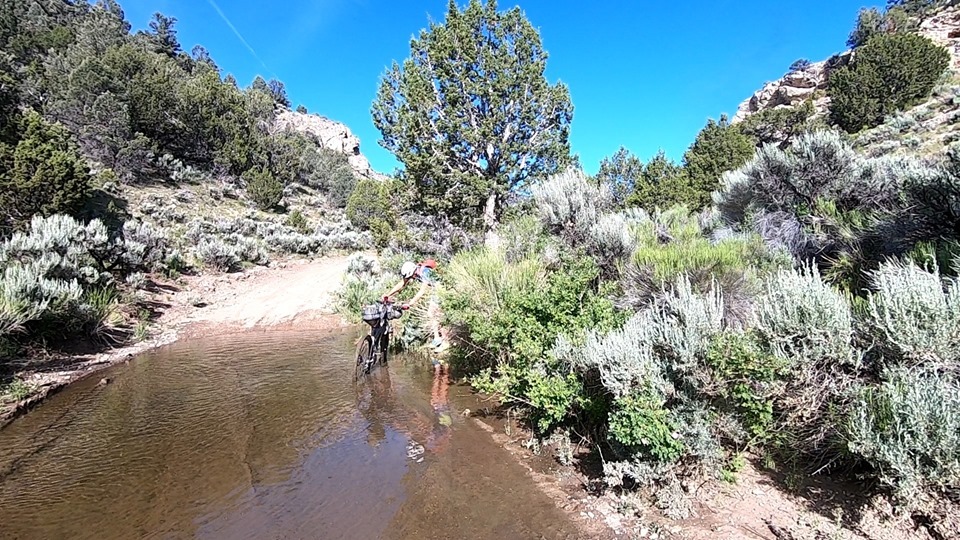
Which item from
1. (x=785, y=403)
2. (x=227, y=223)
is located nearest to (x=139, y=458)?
(x=785, y=403)

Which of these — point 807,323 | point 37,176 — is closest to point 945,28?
point 807,323

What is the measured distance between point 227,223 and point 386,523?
21.4 metres

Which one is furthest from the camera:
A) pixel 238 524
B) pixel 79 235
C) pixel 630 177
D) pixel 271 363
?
pixel 630 177

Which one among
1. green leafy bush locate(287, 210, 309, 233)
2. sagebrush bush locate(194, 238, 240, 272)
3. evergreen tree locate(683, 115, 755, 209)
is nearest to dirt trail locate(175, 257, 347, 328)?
sagebrush bush locate(194, 238, 240, 272)

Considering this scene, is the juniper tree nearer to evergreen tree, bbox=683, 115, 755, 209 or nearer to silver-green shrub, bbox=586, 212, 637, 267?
silver-green shrub, bbox=586, 212, 637, 267

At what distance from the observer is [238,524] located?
336cm

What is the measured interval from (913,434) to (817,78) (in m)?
67.4

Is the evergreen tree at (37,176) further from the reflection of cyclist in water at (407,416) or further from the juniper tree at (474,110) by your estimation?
the reflection of cyclist in water at (407,416)

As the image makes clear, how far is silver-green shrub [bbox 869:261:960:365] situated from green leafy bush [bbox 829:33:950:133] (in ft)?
123

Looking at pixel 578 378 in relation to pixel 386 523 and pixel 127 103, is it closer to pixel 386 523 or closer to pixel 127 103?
pixel 386 523

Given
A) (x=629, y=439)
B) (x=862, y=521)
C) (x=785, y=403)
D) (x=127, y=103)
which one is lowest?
(x=862, y=521)

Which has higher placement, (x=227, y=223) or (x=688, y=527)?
(x=227, y=223)

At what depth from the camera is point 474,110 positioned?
14203mm

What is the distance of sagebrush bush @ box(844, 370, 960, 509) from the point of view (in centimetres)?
228
